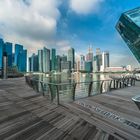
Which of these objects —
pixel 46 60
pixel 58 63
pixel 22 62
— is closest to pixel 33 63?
pixel 46 60

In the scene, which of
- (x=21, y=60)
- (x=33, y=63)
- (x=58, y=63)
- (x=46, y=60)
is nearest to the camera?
(x=21, y=60)

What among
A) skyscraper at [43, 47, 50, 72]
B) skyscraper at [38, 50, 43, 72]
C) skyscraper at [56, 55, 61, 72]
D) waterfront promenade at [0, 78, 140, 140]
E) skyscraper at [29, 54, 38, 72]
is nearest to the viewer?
waterfront promenade at [0, 78, 140, 140]

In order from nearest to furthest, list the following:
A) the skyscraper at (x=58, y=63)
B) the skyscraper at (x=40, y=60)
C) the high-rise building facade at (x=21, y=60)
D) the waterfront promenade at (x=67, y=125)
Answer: the waterfront promenade at (x=67, y=125), the high-rise building facade at (x=21, y=60), the skyscraper at (x=40, y=60), the skyscraper at (x=58, y=63)

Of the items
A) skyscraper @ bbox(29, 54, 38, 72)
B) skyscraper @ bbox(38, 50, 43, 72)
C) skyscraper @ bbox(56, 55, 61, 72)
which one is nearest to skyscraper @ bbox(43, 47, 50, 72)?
skyscraper @ bbox(38, 50, 43, 72)

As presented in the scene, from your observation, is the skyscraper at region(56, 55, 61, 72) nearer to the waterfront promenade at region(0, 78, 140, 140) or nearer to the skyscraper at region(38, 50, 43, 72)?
the skyscraper at region(38, 50, 43, 72)

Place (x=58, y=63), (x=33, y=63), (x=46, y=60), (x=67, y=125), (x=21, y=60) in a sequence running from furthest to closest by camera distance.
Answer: (x=58, y=63) < (x=46, y=60) < (x=33, y=63) < (x=21, y=60) < (x=67, y=125)

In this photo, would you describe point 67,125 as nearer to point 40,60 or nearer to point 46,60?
point 46,60

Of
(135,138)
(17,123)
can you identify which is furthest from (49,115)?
(135,138)

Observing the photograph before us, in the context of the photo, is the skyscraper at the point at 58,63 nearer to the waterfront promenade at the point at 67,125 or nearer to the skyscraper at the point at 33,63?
the skyscraper at the point at 33,63

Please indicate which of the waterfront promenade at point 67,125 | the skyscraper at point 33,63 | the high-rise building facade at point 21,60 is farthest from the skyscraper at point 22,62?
the waterfront promenade at point 67,125

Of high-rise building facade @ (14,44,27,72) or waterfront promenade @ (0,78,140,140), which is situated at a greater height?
high-rise building facade @ (14,44,27,72)

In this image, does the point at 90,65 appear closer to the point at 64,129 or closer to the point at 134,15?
the point at 134,15

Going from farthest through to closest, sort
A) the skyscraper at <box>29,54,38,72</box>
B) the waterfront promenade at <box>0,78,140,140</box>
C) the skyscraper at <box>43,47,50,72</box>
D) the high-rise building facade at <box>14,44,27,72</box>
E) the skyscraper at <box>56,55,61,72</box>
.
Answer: the skyscraper at <box>56,55,61,72</box>
the skyscraper at <box>43,47,50,72</box>
the skyscraper at <box>29,54,38,72</box>
the high-rise building facade at <box>14,44,27,72</box>
the waterfront promenade at <box>0,78,140,140</box>

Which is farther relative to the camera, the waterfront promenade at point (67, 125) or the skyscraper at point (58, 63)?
the skyscraper at point (58, 63)
